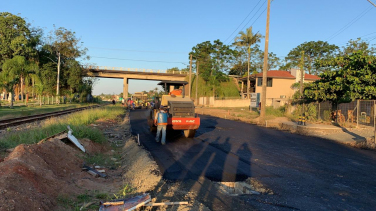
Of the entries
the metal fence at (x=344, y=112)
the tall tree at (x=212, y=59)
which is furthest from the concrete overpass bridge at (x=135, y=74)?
the metal fence at (x=344, y=112)

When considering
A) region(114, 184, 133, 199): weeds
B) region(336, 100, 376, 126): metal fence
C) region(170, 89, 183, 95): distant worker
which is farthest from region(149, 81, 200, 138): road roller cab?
region(336, 100, 376, 126): metal fence

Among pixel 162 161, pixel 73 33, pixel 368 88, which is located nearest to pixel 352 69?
pixel 368 88

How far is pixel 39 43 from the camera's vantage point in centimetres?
6059

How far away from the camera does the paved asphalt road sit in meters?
5.75

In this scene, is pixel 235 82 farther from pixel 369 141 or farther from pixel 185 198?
pixel 185 198

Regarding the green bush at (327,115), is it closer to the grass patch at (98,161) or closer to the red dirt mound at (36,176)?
the grass patch at (98,161)

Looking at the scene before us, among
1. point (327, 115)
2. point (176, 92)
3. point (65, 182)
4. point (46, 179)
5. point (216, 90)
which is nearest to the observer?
point (46, 179)

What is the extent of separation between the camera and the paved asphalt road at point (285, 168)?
18.9 feet

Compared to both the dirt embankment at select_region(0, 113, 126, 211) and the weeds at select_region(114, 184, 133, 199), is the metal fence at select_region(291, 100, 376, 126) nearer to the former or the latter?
the weeds at select_region(114, 184, 133, 199)

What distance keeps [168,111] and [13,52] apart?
53.9 m

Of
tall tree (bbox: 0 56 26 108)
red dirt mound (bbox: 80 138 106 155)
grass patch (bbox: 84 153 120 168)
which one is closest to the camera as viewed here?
grass patch (bbox: 84 153 120 168)

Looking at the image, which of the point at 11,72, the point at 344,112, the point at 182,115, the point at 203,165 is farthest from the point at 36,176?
the point at 11,72

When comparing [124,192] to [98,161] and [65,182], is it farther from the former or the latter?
[98,161]

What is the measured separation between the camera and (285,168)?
842 centimetres
